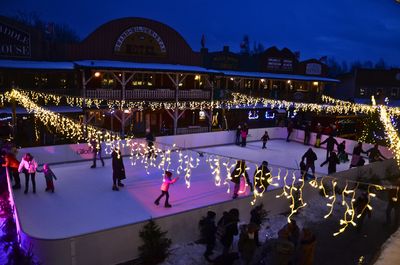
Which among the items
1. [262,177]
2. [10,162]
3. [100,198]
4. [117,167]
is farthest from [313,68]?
[10,162]

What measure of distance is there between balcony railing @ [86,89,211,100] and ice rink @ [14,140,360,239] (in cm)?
596

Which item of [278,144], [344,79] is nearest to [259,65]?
[278,144]

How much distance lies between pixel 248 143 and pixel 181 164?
7514 millimetres

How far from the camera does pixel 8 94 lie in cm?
1844

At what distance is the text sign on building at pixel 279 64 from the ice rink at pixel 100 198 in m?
18.5

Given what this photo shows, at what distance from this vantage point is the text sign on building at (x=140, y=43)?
23906 mm

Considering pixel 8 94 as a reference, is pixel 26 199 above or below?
A: below

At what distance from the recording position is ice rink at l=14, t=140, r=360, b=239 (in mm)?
9383

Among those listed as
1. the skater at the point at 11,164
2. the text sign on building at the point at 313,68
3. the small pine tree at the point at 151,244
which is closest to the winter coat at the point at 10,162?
the skater at the point at 11,164

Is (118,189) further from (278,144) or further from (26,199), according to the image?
(278,144)

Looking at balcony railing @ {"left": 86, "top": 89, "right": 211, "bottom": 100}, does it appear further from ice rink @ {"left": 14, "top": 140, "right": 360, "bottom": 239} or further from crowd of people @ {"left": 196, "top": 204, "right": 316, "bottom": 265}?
crowd of people @ {"left": 196, "top": 204, "right": 316, "bottom": 265}

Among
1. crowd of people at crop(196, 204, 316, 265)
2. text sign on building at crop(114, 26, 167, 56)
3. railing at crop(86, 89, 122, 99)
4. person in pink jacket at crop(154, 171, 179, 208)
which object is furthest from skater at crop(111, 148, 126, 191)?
text sign on building at crop(114, 26, 167, 56)

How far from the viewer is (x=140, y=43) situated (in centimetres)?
2467

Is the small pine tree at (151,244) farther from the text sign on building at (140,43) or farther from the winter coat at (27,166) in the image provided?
the text sign on building at (140,43)
